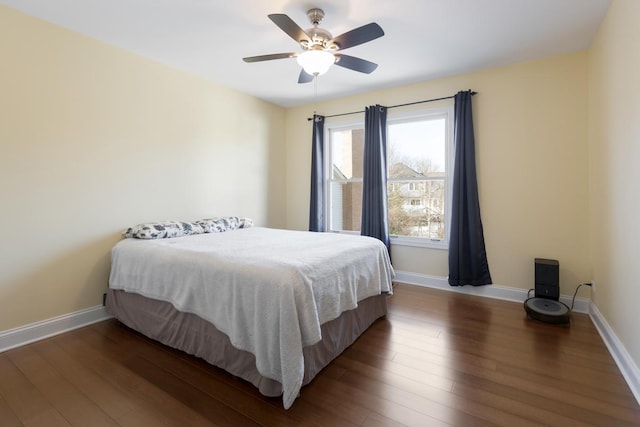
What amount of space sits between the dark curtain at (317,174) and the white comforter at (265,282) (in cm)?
157

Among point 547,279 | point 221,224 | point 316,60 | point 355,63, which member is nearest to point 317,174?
point 221,224

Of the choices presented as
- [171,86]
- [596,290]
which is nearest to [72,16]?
[171,86]

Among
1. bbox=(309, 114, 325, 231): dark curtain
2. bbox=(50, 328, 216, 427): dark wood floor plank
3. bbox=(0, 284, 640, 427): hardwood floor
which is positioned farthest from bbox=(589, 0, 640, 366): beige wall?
bbox=(309, 114, 325, 231): dark curtain

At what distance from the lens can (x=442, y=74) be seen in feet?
11.3

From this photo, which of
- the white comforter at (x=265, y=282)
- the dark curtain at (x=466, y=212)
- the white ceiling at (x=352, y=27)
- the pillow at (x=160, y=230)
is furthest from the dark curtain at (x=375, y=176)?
the pillow at (x=160, y=230)

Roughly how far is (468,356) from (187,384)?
1.92m

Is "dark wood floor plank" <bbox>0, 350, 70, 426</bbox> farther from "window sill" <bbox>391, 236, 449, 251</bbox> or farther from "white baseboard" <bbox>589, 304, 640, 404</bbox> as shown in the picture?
→ "window sill" <bbox>391, 236, 449, 251</bbox>

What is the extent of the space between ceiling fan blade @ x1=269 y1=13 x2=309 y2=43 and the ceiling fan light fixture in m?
0.11

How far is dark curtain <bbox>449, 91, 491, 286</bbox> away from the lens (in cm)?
330

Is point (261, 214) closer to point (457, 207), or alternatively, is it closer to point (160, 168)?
point (160, 168)

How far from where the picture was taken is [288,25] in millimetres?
1927

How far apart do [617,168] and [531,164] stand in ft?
3.20

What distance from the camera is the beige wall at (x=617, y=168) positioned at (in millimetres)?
1813

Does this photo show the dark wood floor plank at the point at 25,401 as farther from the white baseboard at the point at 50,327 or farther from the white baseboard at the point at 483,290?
the white baseboard at the point at 483,290
